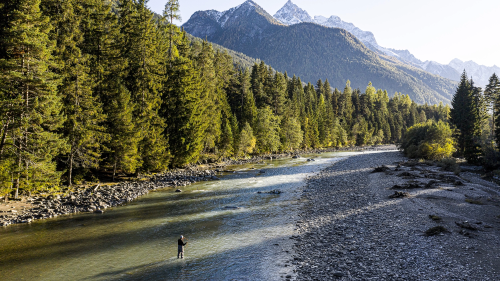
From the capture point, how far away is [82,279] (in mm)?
11477

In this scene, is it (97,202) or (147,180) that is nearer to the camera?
(97,202)

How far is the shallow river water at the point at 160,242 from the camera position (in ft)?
39.2

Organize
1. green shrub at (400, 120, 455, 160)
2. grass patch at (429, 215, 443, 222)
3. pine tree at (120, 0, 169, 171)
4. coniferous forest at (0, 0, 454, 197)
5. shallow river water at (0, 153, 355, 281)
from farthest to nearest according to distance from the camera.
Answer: green shrub at (400, 120, 455, 160)
pine tree at (120, 0, 169, 171)
coniferous forest at (0, 0, 454, 197)
grass patch at (429, 215, 443, 222)
shallow river water at (0, 153, 355, 281)

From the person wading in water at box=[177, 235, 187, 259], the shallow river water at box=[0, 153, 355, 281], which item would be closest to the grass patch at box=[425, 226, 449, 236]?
the shallow river water at box=[0, 153, 355, 281]

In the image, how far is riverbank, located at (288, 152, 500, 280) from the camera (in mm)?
10109

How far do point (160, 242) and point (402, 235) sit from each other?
1357 centimetres

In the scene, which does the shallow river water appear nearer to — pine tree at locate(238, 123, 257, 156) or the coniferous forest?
the coniferous forest

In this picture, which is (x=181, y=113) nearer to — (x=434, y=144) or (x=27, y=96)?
(x=27, y=96)

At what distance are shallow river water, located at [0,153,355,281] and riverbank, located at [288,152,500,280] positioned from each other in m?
1.49

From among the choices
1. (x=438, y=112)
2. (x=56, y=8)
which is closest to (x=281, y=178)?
(x=56, y=8)

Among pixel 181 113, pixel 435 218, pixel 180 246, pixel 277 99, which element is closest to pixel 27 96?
pixel 180 246

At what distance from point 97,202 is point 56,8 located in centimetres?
2091

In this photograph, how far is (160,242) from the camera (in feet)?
50.2

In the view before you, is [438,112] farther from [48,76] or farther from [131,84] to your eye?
[48,76]
